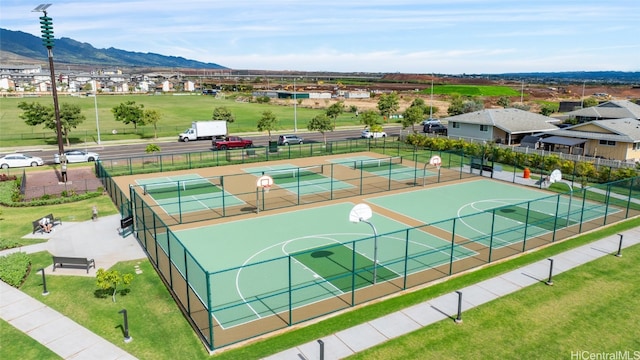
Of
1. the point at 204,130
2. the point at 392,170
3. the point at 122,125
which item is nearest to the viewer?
the point at 392,170

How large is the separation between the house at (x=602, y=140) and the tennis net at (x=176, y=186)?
3437 centimetres

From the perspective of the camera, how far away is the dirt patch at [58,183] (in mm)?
30438

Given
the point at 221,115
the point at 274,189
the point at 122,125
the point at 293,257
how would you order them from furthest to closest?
the point at 122,125
the point at 221,115
the point at 274,189
the point at 293,257

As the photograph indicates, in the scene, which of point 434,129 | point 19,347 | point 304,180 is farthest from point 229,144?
point 19,347

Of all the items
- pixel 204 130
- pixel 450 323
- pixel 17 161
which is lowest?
pixel 450 323

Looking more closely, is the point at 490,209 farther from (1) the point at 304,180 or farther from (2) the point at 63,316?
(2) the point at 63,316

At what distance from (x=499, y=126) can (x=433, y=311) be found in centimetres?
3982

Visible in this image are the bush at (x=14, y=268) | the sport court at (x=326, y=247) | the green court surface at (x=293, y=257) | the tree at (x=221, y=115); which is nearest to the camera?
the green court surface at (x=293, y=257)

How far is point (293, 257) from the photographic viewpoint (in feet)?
62.8

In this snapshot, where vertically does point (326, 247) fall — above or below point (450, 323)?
above

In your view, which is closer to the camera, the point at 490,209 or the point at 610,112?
the point at 490,209

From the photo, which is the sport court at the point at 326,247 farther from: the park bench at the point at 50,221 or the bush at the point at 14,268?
the park bench at the point at 50,221

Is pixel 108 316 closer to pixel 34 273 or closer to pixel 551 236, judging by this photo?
pixel 34 273

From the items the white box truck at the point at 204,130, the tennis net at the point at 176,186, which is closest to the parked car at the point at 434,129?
the white box truck at the point at 204,130
